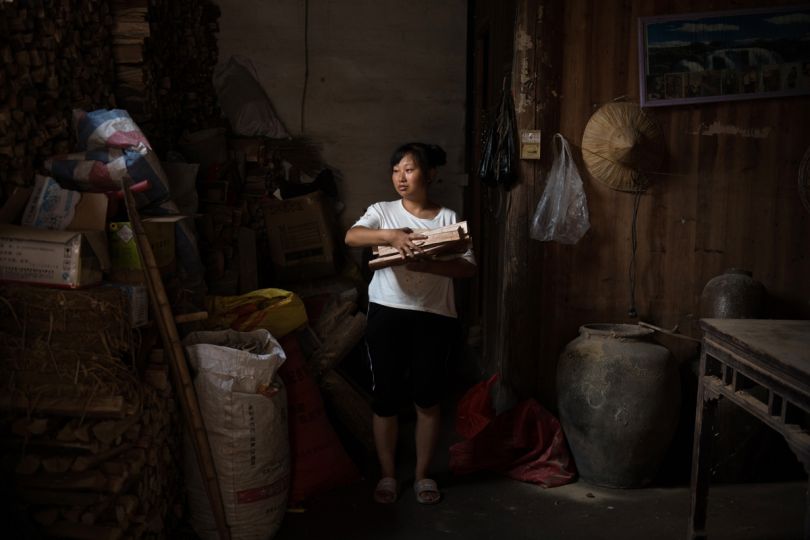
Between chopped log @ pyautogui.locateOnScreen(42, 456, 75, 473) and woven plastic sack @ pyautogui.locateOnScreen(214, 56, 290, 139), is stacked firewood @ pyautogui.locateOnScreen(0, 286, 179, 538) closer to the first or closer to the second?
chopped log @ pyautogui.locateOnScreen(42, 456, 75, 473)

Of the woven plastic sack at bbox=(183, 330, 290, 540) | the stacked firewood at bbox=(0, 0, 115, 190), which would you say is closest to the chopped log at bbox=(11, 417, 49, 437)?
the woven plastic sack at bbox=(183, 330, 290, 540)

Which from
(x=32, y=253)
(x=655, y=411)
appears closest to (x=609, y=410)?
(x=655, y=411)

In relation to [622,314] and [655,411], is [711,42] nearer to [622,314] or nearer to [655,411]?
[622,314]

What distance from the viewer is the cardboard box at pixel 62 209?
8.72ft

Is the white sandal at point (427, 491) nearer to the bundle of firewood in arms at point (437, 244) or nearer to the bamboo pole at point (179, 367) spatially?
the bamboo pole at point (179, 367)

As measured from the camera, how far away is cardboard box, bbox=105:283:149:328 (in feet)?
8.48

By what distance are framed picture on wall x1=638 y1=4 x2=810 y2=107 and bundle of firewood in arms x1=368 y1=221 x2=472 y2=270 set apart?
4.89ft

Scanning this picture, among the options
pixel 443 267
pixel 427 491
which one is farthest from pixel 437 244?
pixel 427 491

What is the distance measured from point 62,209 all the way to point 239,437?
1.09 metres

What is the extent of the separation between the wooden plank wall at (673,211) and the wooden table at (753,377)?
1231mm

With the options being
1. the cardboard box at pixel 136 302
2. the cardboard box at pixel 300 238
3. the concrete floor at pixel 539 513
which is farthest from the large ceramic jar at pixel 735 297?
the cardboard box at pixel 136 302

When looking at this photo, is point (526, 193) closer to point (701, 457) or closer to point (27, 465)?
point (701, 457)

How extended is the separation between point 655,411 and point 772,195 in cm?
136

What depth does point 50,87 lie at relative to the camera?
2.86 meters
